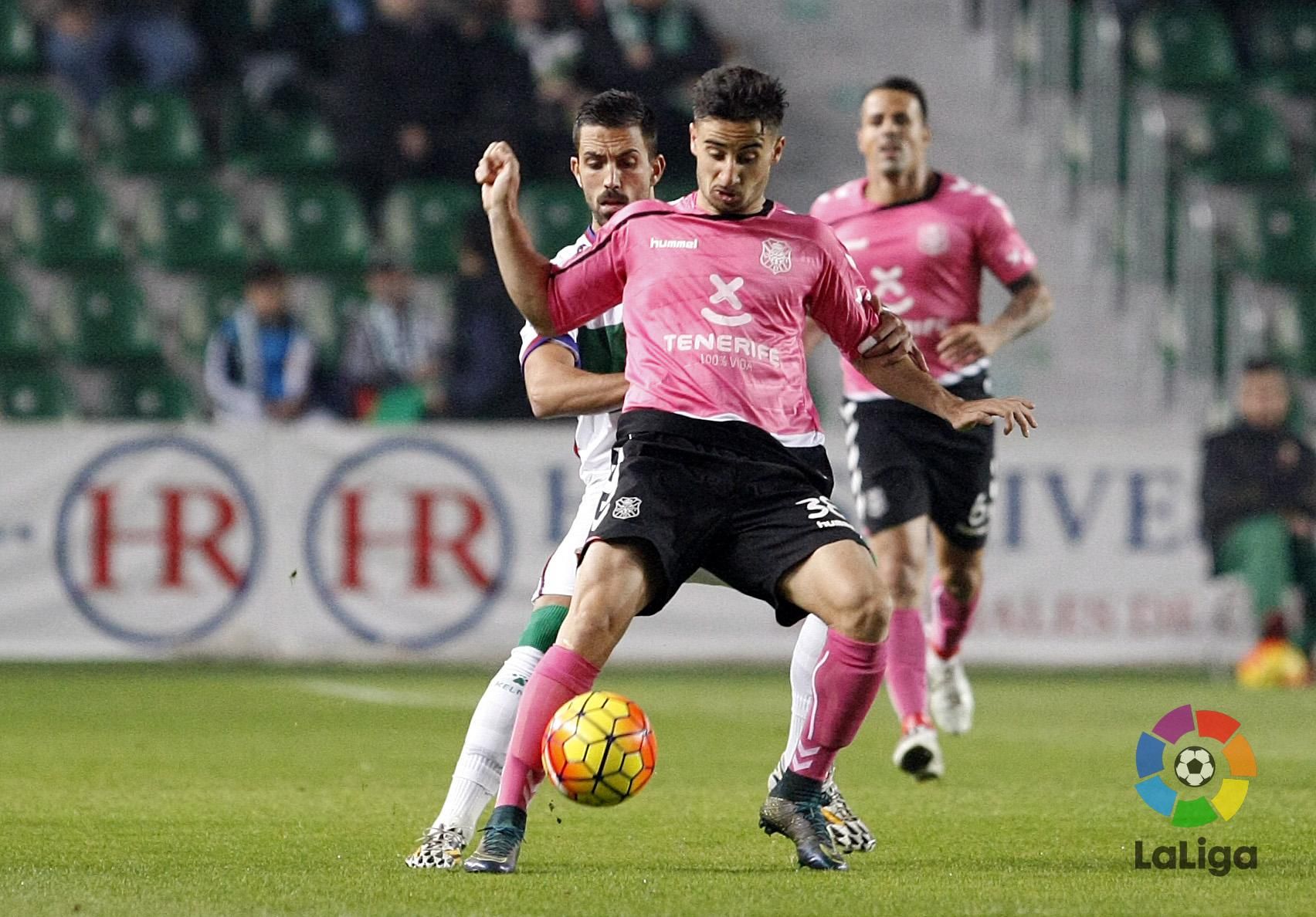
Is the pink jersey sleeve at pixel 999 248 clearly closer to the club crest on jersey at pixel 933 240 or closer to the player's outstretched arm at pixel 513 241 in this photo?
the club crest on jersey at pixel 933 240

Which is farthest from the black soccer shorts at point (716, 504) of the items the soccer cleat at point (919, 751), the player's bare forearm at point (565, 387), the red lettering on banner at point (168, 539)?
the red lettering on banner at point (168, 539)

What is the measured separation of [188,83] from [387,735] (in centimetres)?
848

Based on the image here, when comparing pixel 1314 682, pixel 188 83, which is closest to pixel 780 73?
pixel 188 83

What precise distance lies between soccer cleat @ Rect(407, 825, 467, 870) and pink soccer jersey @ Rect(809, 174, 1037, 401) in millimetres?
3147

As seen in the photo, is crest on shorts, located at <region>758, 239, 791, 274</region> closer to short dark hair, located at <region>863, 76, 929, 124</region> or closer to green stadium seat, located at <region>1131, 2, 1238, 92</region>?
short dark hair, located at <region>863, 76, 929, 124</region>

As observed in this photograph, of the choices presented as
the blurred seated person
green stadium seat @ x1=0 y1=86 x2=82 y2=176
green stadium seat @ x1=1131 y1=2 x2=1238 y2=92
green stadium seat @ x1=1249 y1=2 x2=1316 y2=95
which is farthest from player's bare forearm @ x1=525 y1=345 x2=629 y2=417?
green stadium seat @ x1=1249 y1=2 x2=1316 y2=95

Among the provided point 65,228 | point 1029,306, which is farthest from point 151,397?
point 1029,306

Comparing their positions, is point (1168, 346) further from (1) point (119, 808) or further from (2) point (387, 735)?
A: (1) point (119, 808)

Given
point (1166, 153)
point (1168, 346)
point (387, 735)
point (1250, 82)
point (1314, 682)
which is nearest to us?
point (387, 735)

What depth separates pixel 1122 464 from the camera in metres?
12.9

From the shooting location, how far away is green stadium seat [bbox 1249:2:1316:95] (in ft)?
56.0

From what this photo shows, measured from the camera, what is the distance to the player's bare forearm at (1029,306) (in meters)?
7.96

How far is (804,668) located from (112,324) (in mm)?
9940

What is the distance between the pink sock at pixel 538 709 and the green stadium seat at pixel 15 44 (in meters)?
12.3
